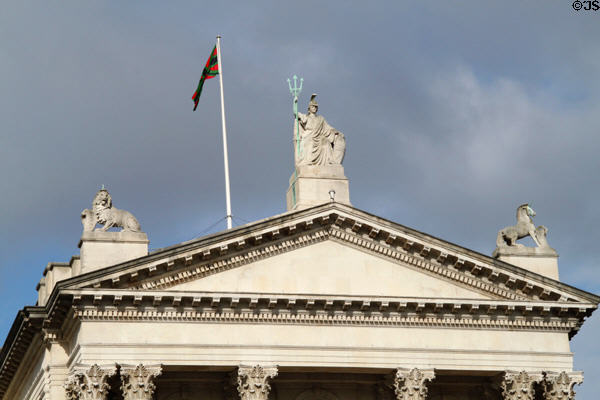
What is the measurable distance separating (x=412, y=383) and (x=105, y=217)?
11211mm

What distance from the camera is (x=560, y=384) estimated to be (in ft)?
162

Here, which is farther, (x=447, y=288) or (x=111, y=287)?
(x=447, y=288)

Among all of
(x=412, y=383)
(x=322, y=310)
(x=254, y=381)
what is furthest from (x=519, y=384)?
(x=254, y=381)

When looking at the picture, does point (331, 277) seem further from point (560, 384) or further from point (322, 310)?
point (560, 384)

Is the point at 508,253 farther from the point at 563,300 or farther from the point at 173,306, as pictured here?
the point at 173,306

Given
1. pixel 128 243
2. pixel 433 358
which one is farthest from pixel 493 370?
pixel 128 243

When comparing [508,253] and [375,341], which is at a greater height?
[508,253]

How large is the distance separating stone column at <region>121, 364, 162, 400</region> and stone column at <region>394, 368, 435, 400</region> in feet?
25.3

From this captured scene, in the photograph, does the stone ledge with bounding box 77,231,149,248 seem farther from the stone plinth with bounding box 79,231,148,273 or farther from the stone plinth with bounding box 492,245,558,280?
the stone plinth with bounding box 492,245,558,280

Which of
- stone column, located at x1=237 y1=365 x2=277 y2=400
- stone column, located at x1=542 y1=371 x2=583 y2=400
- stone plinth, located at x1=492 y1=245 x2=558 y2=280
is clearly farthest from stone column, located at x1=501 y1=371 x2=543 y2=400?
stone column, located at x1=237 y1=365 x2=277 y2=400

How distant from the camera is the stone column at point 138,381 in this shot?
46312mm

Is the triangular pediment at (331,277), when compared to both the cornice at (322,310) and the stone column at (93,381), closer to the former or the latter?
the cornice at (322,310)

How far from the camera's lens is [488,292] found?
50.4 m

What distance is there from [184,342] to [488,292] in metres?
10.4
